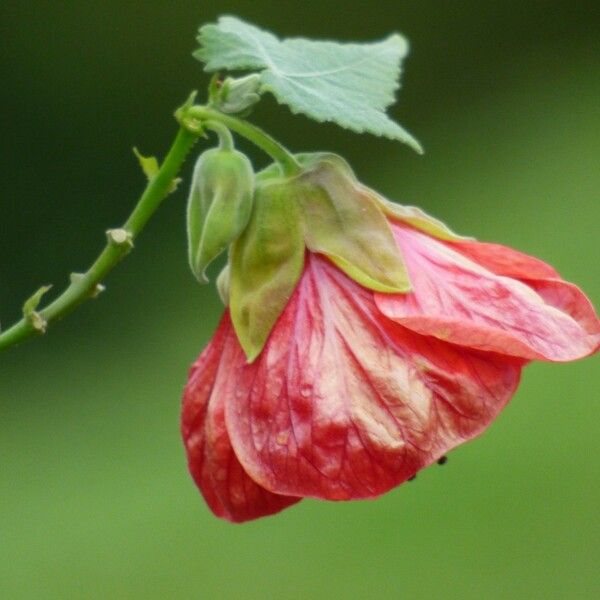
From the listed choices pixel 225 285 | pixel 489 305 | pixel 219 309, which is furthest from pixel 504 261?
pixel 219 309

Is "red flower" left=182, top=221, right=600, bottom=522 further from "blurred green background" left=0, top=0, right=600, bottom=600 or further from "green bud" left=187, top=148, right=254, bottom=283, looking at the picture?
"blurred green background" left=0, top=0, right=600, bottom=600

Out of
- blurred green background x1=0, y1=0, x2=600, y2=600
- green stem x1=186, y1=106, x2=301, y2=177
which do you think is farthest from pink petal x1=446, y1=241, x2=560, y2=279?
blurred green background x1=0, y1=0, x2=600, y2=600

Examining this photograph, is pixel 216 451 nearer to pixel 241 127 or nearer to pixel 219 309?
pixel 241 127

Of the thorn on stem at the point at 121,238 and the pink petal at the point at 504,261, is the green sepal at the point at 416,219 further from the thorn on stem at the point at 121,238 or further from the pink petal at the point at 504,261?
the thorn on stem at the point at 121,238

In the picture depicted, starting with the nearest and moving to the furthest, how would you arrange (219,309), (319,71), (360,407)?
(360,407), (319,71), (219,309)

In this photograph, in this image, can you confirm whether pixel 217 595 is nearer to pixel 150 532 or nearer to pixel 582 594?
pixel 150 532

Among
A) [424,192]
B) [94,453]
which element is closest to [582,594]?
[94,453]

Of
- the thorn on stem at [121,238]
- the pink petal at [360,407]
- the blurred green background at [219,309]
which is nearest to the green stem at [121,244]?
the thorn on stem at [121,238]
